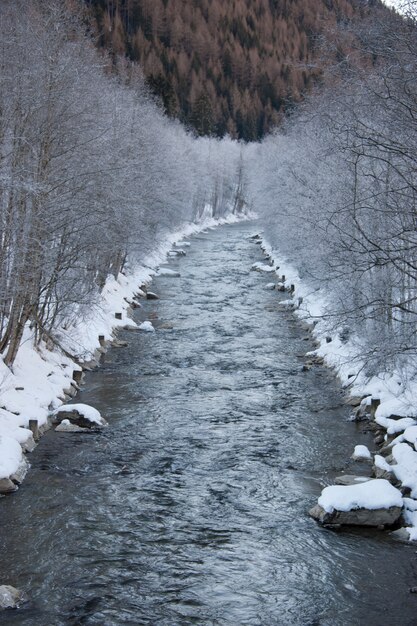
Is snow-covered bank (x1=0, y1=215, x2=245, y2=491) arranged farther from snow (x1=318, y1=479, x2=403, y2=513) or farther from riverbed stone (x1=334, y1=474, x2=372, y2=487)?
riverbed stone (x1=334, y1=474, x2=372, y2=487)

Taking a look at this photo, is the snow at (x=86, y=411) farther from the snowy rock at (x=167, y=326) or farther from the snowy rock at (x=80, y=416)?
the snowy rock at (x=167, y=326)

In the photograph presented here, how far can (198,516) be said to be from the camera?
32.0 feet

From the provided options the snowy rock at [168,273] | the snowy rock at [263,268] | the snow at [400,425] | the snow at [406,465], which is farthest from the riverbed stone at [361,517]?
the snowy rock at [263,268]

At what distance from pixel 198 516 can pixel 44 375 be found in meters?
6.61

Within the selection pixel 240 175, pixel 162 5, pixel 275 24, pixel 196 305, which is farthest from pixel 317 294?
pixel 275 24

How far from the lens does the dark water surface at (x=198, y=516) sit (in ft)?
25.1

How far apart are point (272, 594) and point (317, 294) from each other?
58.9 feet

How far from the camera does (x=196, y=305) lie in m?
26.7

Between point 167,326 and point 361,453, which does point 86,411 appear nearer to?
point 361,453

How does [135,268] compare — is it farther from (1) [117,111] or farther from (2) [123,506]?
(2) [123,506]

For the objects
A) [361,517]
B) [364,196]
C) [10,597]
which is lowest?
[10,597]

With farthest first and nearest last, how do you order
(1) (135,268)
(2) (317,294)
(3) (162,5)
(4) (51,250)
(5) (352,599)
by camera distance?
1. (3) (162,5)
2. (1) (135,268)
3. (2) (317,294)
4. (4) (51,250)
5. (5) (352,599)

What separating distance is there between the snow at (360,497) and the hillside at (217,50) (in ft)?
253

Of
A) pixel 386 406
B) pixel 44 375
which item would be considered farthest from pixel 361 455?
pixel 44 375
